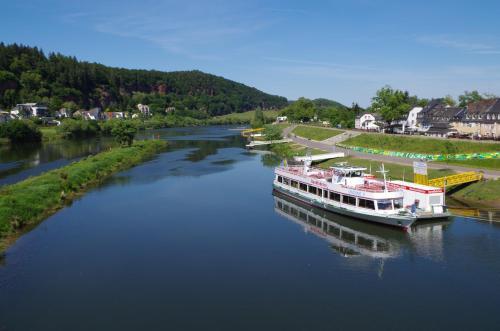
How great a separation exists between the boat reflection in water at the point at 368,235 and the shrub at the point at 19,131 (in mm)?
95571

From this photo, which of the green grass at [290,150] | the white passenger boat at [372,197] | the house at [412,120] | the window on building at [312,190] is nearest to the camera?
the white passenger boat at [372,197]

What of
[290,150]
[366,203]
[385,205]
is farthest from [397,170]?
[290,150]

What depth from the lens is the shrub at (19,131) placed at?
114875 mm

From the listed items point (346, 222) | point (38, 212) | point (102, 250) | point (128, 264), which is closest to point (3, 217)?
point (38, 212)

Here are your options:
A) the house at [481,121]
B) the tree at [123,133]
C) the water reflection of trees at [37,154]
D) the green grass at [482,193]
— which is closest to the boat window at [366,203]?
the green grass at [482,193]

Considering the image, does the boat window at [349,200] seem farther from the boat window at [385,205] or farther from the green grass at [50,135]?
the green grass at [50,135]

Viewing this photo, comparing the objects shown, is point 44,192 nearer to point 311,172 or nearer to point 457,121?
point 311,172

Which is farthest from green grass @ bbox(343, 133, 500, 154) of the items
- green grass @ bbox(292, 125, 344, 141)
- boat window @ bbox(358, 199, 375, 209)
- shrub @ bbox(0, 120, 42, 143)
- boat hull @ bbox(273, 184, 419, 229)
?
shrub @ bbox(0, 120, 42, 143)

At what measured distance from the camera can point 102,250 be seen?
34.1 m

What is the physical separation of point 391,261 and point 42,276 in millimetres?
24212

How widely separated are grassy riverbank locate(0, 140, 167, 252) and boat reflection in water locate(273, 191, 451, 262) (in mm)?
24441

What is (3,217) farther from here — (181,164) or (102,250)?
(181,164)

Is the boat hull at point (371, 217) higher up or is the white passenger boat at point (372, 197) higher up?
the white passenger boat at point (372, 197)

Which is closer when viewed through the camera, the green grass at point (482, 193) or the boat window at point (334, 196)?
the boat window at point (334, 196)
